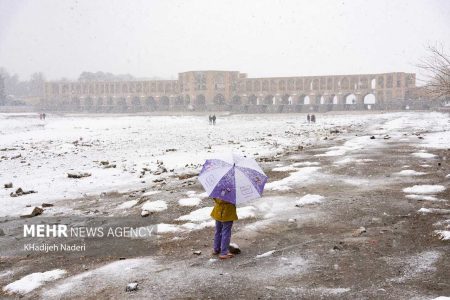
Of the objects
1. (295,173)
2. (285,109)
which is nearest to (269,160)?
(295,173)

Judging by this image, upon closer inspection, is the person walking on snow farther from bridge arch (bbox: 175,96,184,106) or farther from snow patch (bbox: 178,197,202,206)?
bridge arch (bbox: 175,96,184,106)

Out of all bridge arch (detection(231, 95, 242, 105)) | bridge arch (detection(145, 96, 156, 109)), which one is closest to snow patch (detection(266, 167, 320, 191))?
bridge arch (detection(231, 95, 242, 105))

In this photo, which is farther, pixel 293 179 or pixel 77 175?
pixel 77 175

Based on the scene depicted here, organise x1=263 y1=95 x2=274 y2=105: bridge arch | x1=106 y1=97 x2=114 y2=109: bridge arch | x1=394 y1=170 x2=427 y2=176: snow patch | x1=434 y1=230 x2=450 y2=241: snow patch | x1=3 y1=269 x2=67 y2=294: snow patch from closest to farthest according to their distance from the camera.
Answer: x1=3 y1=269 x2=67 y2=294: snow patch
x1=434 y1=230 x2=450 y2=241: snow patch
x1=394 y1=170 x2=427 y2=176: snow patch
x1=263 y1=95 x2=274 y2=105: bridge arch
x1=106 y1=97 x2=114 y2=109: bridge arch

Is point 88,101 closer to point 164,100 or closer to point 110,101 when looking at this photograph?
point 110,101

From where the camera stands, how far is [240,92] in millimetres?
81875

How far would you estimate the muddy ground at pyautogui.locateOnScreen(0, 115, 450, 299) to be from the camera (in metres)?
4.46

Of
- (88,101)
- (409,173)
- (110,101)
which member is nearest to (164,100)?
(110,101)

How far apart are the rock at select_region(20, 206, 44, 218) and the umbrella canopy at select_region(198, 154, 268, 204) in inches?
184

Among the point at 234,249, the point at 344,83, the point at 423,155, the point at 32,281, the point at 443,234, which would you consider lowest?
the point at 32,281

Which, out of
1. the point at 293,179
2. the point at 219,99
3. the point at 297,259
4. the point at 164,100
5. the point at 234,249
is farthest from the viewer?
the point at 164,100

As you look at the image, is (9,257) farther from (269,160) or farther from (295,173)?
(269,160)

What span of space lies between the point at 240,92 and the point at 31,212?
74.9 meters

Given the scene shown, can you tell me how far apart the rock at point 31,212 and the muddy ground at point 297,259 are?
254mm
